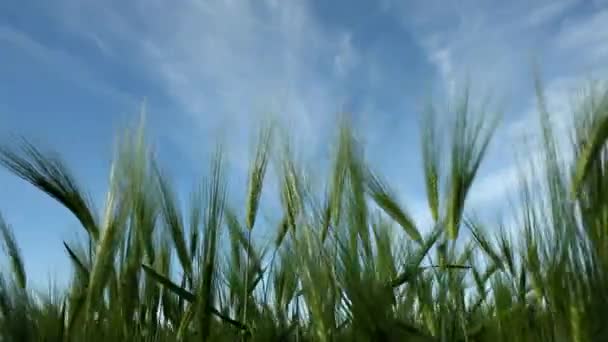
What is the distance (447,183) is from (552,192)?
542mm

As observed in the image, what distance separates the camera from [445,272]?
7.64 feet

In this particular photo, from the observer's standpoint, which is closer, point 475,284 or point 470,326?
point 470,326

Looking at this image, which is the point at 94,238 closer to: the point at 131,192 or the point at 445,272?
the point at 131,192

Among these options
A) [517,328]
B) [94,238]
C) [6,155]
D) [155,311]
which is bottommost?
[517,328]

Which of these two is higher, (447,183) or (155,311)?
(447,183)

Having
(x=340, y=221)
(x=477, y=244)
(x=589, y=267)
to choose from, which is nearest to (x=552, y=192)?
(x=589, y=267)

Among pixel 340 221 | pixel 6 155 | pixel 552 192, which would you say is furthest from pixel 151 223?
pixel 552 192

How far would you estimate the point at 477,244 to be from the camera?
2.98 m

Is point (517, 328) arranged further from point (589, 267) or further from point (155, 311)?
point (155, 311)

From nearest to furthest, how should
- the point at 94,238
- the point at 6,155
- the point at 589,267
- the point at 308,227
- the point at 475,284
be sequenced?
the point at 589,267, the point at 308,227, the point at 94,238, the point at 6,155, the point at 475,284

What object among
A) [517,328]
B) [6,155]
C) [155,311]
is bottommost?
[517,328]

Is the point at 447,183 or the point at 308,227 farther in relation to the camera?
the point at 447,183

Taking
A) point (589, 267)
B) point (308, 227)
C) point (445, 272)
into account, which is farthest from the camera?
point (445, 272)

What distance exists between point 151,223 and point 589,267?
1.47 metres
